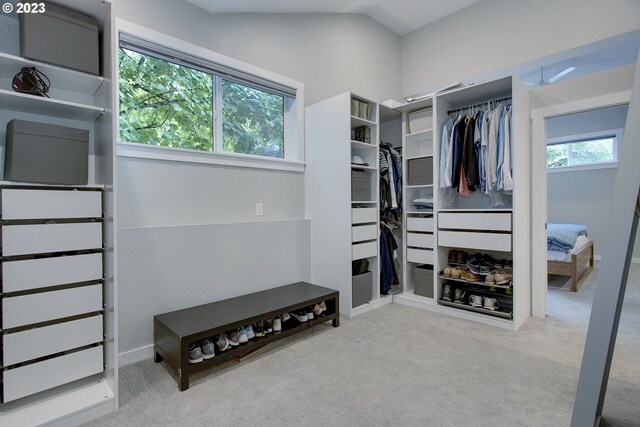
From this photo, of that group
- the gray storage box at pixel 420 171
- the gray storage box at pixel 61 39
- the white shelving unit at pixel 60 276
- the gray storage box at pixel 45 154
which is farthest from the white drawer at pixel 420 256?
the gray storage box at pixel 61 39

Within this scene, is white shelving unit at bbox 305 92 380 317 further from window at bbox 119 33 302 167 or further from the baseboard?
the baseboard

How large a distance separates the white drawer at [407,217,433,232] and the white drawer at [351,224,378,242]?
19.9 inches

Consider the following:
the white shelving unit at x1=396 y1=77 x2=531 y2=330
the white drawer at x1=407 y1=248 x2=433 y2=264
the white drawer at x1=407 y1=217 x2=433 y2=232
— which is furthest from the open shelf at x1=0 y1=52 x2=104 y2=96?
the white drawer at x1=407 y1=248 x2=433 y2=264

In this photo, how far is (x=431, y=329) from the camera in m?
2.74

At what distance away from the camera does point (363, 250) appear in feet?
10.1

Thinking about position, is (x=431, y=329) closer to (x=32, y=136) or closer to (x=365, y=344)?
(x=365, y=344)

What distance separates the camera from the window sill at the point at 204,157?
217 centimetres

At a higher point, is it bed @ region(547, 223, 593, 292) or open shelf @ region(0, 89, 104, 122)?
open shelf @ region(0, 89, 104, 122)

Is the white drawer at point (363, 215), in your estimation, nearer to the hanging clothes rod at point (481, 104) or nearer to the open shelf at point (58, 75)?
the hanging clothes rod at point (481, 104)

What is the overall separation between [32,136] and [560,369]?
331 cm

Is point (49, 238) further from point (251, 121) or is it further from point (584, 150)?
point (584, 150)

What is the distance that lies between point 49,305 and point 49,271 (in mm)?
170

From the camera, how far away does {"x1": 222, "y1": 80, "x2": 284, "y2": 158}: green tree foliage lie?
2789mm

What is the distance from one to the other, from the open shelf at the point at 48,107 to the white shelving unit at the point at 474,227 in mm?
2877
